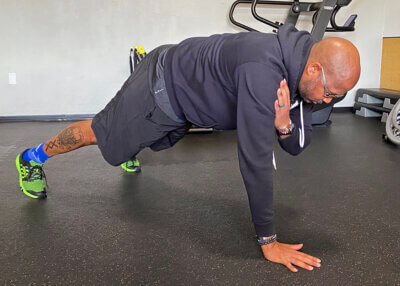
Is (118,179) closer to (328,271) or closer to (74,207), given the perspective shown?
(74,207)

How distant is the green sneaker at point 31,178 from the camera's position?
2.11 meters

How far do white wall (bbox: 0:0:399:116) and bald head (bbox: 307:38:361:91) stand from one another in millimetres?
3671

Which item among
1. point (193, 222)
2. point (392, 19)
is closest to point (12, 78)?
point (193, 222)

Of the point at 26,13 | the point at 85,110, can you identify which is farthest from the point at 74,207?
the point at 26,13

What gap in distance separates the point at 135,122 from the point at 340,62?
892mm

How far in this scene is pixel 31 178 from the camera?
6.92 ft

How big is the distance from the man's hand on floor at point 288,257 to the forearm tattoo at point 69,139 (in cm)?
107

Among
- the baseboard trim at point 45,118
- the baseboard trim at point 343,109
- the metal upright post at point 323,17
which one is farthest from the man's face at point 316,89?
the baseboard trim at point 343,109

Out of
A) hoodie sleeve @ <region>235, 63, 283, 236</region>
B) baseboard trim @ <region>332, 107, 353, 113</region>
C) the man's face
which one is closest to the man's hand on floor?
hoodie sleeve @ <region>235, 63, 283, 236</region>

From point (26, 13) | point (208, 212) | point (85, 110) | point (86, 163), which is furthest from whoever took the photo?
point (85, 110)

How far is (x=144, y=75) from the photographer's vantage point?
5.47ft

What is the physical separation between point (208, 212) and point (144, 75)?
771 mm

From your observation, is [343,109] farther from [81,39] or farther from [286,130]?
[286,130]

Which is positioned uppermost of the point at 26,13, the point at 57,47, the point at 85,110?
the point at 26,13
